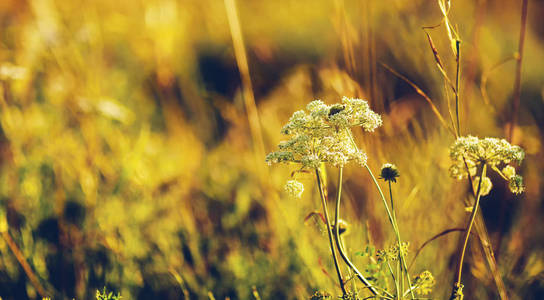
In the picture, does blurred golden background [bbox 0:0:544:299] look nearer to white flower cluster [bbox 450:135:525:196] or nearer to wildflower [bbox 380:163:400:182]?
wildflower [bbox 380:163:400:182]

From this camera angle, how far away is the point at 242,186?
1.95m

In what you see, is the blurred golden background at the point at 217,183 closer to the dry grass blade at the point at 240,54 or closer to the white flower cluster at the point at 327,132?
the dry grass blade at the point at 240,54

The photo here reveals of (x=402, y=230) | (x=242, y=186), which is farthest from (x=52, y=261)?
(x=402, y=230)

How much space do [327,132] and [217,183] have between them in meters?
1.31

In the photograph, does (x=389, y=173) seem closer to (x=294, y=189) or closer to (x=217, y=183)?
(x=294, y=189)

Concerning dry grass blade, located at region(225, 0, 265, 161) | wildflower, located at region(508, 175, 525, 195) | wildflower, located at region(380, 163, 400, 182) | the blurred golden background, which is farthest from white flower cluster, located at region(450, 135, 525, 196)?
dry grass blade, located at region(225, 0, 265, 161)

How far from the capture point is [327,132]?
731mm

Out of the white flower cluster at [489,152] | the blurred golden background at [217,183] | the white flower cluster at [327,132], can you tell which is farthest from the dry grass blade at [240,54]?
the white flower cluster at [489,152]

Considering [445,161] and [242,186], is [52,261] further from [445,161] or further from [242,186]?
[445,161]

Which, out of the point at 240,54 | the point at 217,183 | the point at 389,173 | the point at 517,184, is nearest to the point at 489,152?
the point at 517,184

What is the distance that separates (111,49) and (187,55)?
1.07 metres

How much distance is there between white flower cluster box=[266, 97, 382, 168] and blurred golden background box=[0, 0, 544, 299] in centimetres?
11

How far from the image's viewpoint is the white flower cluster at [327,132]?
69cm

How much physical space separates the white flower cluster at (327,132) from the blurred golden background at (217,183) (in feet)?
0.36
